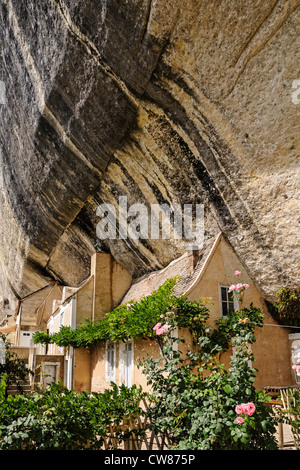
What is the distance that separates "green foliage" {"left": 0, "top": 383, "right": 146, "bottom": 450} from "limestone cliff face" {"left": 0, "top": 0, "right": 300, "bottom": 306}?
5159 mm

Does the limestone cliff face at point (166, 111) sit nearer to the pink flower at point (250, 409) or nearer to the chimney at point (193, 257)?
the chimney at point (193, 257)

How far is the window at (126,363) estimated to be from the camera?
1057 centimetres

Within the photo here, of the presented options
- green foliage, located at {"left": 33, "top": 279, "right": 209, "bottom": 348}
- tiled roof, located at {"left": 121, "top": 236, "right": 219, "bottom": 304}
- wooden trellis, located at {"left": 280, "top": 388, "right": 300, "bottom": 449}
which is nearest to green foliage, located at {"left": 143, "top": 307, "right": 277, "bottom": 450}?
wooden trellis, located at {"left": 280, "top": 388, "right": 300, "bottom": 449}

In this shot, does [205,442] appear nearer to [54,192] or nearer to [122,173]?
[122,173]

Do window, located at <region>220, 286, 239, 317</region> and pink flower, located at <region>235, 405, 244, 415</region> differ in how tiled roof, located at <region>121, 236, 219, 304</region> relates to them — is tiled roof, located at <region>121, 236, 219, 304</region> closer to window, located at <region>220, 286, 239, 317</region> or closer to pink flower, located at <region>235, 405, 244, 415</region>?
window, located at <region>220, 286, 239, 317</region>

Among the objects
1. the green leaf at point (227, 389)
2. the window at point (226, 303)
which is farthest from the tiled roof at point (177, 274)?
the green leaf at point (227, 389)

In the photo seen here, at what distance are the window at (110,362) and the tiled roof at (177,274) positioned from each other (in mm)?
1671

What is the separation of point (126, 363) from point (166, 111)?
672 cm

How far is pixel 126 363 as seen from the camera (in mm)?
10883

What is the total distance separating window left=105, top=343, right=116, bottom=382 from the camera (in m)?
11.7

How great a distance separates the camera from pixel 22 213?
Answer: 15.4m

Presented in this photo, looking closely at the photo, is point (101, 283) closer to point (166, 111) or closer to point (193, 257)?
point (193, 257)

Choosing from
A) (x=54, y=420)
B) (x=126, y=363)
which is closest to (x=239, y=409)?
(x=54, y=420)
